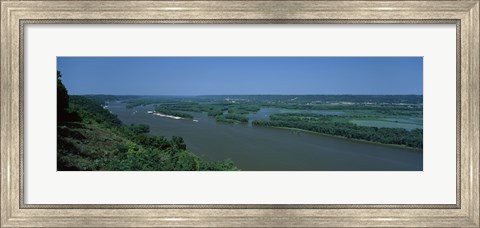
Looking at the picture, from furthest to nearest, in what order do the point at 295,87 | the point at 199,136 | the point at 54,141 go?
the point at 199,136 < the point at 295,87 < the point at 54,141

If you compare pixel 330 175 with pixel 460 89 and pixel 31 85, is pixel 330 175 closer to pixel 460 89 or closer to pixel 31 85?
pixel 460 89

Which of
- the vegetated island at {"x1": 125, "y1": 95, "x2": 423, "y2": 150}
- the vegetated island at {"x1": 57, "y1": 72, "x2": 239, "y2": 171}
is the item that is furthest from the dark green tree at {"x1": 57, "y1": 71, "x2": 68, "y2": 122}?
the vegetated island at {"x1": 125, "y1": 95, "x2": 423, "y2": 150}

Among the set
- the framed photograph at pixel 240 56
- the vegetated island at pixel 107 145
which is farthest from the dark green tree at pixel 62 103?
the framed photograph at pixel 240 56

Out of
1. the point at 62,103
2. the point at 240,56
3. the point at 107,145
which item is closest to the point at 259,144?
the point at 240,56

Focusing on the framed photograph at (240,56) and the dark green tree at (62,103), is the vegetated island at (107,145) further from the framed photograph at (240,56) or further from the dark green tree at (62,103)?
the framed photograph at (240,56)

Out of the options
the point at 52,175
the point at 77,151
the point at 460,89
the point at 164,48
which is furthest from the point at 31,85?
the point at 460,89

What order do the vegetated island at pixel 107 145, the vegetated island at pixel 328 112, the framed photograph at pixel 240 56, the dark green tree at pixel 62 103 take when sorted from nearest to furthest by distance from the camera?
1. the framed photograph at pixel 240 56
2. the vegetated island at pixel 107 145
3. the vegetated island at pixel 328 112
4. the dark green tree at pixel 62 103
